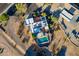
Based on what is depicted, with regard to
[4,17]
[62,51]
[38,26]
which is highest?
[4,17]

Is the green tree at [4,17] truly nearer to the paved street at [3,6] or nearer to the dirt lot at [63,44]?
the paved street at [3,6]

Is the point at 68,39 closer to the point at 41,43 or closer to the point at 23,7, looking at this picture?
the point at 41,43

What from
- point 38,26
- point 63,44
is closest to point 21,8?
point 38,26

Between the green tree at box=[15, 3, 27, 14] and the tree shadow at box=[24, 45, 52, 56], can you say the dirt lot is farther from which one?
the green tree at box=[15, 3, 27, 14]

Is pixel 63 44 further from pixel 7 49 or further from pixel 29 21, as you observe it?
pixel 7 49

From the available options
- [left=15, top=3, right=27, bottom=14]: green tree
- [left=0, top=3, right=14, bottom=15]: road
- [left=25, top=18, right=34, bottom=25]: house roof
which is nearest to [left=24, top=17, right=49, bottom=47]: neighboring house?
[left=25, top=18, right=34, bottom=25]: house roof

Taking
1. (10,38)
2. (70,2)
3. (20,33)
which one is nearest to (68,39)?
(70,2)
